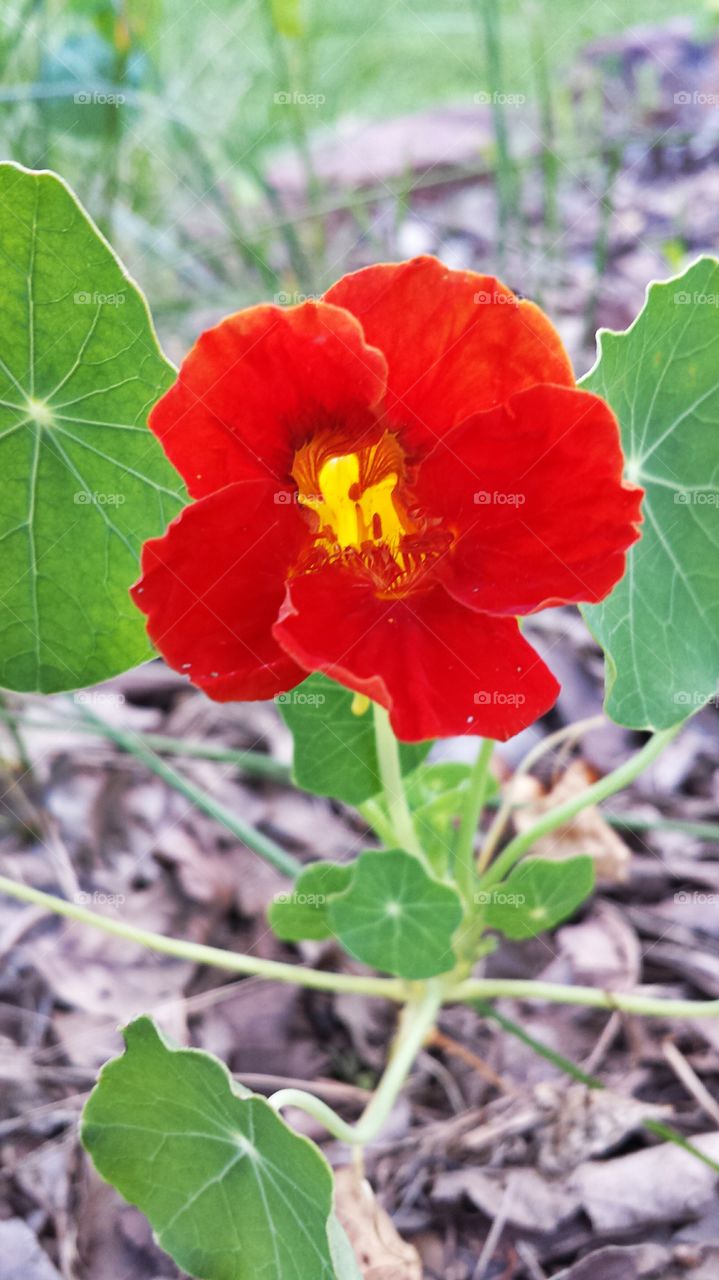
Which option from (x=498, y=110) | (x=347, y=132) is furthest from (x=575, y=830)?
(x=347, y=132)

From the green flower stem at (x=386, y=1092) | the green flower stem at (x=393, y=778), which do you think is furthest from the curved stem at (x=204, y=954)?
the green flower stem at (x=393, y=778)

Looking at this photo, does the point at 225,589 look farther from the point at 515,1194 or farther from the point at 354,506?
the point at 515,1194

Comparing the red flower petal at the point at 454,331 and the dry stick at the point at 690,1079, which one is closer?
the red flower petal at the point at 454,331

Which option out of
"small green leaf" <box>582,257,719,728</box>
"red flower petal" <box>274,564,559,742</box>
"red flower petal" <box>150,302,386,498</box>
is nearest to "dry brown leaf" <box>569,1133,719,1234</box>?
"small green leaf" <box>582,257,719,728</box>

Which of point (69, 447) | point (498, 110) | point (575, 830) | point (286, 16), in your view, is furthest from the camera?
point (286, 16)

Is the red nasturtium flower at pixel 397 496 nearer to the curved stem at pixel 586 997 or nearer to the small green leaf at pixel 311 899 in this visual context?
the small green leaf at pixel 311 899

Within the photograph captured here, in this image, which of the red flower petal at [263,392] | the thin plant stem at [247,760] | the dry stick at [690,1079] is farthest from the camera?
the thin plant stem at [247,760]

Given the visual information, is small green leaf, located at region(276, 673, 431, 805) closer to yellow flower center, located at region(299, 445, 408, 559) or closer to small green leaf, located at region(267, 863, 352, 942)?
small green leaf, located at region(267, 863, 352, 942)
